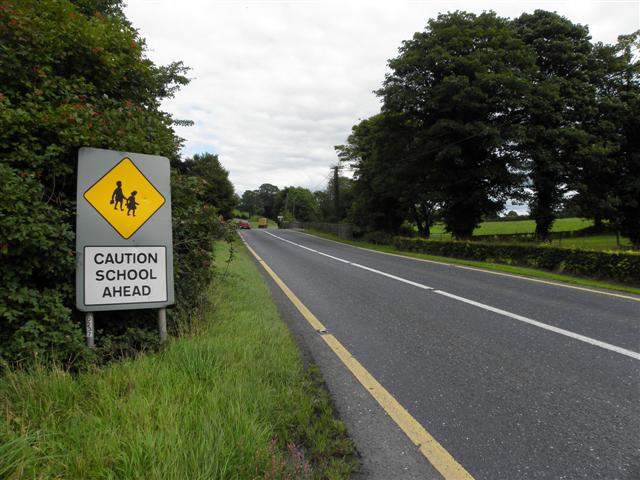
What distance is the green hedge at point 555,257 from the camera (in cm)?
954

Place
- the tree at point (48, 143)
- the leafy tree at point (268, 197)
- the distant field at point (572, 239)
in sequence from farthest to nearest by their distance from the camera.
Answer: the leafy tree at point (268, 197) < the distant field at point (572, 239) < the tree at point (48, 143)

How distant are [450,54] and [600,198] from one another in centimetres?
1315

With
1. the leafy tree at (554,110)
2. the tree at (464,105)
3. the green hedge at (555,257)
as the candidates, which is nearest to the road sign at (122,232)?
the green hedge at (555,257)

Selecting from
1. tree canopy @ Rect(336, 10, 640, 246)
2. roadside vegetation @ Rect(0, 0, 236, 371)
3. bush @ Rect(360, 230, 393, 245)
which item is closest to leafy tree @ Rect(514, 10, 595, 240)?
tree canopy @ Rect(336, 10, 640, 246)

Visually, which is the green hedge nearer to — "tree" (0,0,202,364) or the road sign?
the road sign

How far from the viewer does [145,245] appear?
367 centimetres

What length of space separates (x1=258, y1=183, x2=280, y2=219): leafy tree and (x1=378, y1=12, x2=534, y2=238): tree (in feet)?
356

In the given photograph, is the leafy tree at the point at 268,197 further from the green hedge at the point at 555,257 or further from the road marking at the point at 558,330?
the road marking at the point at 558,330

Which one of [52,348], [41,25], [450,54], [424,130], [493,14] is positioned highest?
[493,14]

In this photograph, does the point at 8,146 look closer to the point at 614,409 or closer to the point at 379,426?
the point at 379,426

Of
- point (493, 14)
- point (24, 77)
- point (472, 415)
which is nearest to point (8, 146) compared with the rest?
point (24, 77)

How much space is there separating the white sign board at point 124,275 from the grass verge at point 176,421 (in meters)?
0.60

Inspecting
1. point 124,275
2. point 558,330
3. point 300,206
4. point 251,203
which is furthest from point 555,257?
point 251,203

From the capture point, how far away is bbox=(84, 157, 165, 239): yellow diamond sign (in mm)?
3457
